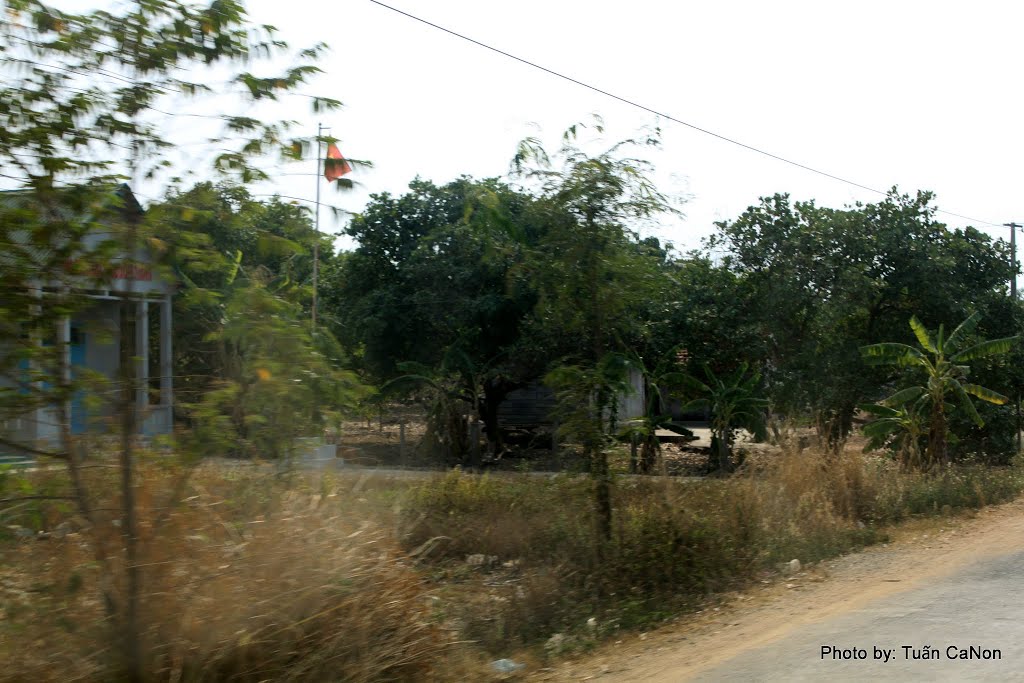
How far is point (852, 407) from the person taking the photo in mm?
19016

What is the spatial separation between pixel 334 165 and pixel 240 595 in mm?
2679

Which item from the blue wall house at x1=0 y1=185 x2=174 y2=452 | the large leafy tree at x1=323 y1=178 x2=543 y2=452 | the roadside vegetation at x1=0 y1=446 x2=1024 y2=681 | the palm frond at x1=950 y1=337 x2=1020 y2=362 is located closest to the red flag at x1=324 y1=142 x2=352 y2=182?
the blue wall house at x1=0 y1=185 x2=174 y2=452

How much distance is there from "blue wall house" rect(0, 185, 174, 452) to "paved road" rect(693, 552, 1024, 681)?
13.1 ft

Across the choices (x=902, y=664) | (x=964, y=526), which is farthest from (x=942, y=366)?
(x=902, y=664)

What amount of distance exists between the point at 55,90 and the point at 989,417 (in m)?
17.5

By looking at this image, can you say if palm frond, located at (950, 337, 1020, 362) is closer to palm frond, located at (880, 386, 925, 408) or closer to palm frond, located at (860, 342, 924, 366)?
palm frond, located at (860, 342, 924, 366)

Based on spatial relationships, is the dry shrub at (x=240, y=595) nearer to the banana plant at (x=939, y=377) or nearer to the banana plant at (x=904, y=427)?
the banana plant at (x=904, y=427)

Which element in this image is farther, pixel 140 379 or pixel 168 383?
pixel 168 383

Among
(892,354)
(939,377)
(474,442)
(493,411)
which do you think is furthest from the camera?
(493,411)

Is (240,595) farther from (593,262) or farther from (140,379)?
(593,262)

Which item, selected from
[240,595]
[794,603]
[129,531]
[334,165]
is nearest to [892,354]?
[794,603]

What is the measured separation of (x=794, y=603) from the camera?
26.5 ft

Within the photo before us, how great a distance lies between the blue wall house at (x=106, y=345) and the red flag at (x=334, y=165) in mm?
1159

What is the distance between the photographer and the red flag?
552 centimetres
